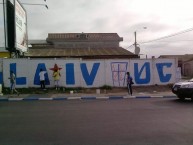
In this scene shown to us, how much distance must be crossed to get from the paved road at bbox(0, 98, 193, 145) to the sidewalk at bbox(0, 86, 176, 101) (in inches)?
265

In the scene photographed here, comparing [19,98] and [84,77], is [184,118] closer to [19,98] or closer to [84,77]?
[19,98]

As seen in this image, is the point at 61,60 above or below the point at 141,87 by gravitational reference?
above

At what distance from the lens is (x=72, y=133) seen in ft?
32.2

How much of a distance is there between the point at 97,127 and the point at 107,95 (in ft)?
42.1

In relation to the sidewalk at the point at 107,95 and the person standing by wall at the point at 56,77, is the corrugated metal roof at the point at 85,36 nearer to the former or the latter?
the sidewalk at the point at 107,95

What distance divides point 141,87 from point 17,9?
35.8 feet

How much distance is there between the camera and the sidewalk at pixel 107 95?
852 inches

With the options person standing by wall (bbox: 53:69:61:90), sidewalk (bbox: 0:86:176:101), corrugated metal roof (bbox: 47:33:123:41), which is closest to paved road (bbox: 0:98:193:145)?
sidewalk (bbox: 0:86:176:101)

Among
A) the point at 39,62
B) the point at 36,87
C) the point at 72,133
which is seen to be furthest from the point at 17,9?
the point at 72,133

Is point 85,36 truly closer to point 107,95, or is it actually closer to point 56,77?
point 56,77

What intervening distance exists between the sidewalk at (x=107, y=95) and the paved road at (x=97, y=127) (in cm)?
673

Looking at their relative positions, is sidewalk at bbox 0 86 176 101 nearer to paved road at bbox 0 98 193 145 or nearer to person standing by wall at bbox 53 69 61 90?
person standing by wall at bbox 53 69 61 90

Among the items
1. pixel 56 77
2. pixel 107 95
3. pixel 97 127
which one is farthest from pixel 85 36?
pixel 97 127

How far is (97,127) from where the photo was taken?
1078 centimetres
